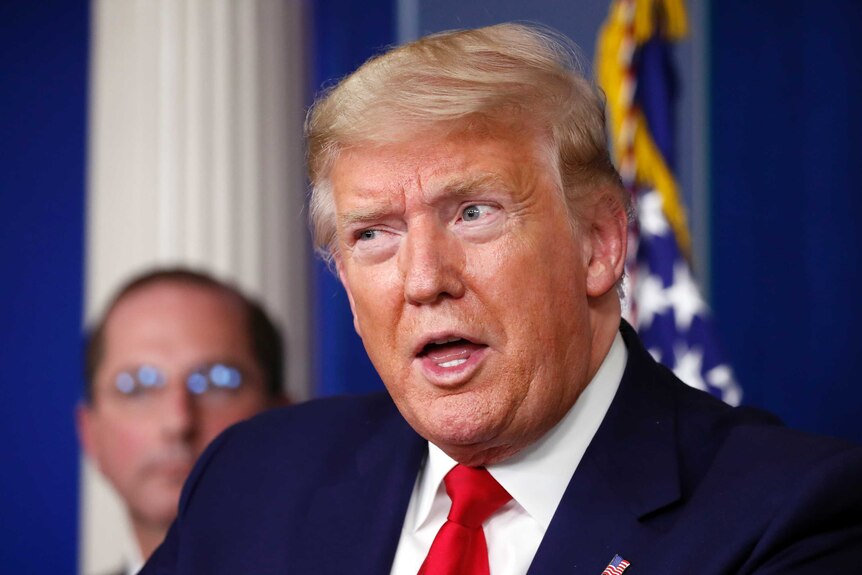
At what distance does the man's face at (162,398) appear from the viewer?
10.8ft

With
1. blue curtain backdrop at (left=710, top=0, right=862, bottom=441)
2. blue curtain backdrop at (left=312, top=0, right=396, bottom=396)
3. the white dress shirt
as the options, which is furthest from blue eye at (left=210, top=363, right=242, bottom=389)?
blue curtain backdrop at (left=710, top=0, right=862, bottom=441)

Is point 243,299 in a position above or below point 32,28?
below

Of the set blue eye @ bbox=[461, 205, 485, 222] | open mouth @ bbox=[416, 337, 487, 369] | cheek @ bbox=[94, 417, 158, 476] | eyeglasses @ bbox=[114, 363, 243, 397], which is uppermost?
blue eye @ bbox=[461, 205, 485, 222]

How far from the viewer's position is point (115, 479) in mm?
3420

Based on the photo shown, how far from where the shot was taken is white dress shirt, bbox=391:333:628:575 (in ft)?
5.50

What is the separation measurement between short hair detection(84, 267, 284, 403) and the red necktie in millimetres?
1886

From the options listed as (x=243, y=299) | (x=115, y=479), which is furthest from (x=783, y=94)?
(x=115, y=479)

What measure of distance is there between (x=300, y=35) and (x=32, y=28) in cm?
111

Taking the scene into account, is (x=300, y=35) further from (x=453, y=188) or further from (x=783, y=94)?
(x=453, y=188)

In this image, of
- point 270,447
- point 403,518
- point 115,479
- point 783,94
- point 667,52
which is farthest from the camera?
point 783,94

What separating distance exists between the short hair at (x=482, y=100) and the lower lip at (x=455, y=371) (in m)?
0.28

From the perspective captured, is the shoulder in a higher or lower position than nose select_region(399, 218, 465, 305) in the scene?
lower

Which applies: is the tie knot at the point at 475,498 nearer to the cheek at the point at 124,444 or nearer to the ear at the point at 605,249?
the ear at the point at 605,249

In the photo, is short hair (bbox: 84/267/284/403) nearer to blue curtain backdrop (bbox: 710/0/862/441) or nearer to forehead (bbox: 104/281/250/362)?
forehead (bbox: 104/281/250/362)
